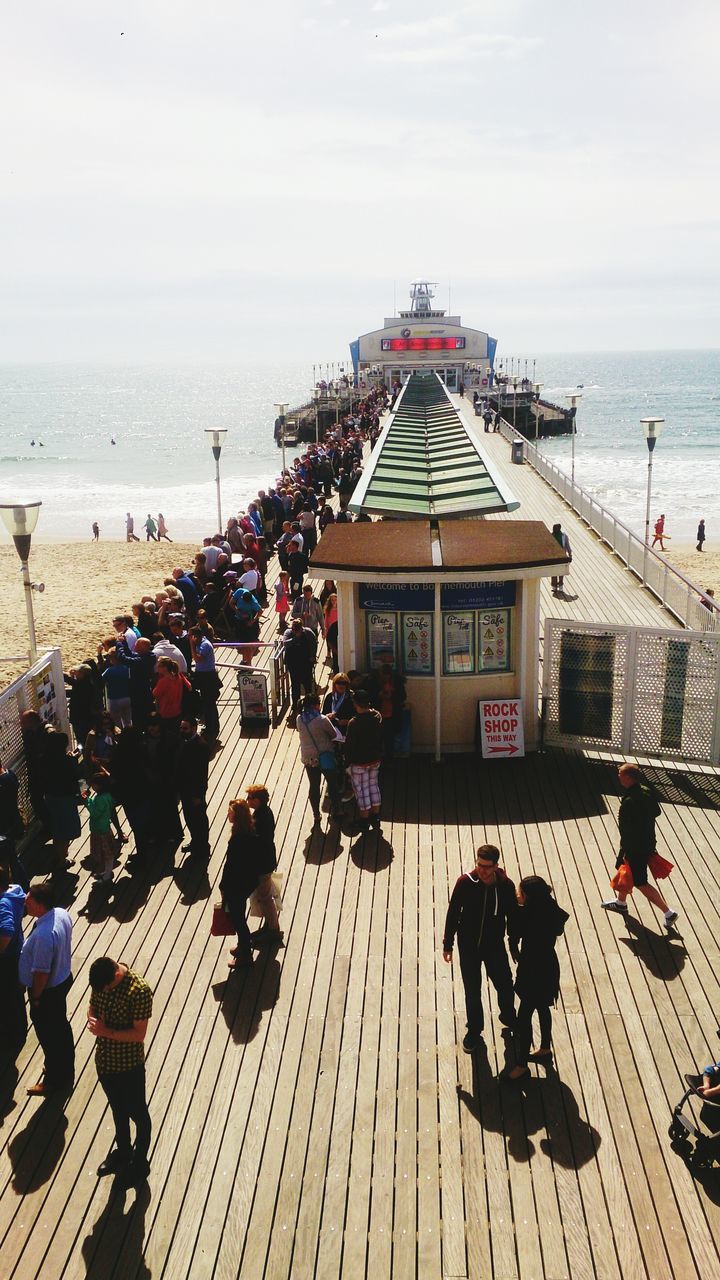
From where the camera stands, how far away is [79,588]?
96.9ft

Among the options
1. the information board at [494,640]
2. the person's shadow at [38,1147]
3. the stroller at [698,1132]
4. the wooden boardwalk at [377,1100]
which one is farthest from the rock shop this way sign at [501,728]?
the person's shadow at [38,1147]

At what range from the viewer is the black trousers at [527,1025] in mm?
5184

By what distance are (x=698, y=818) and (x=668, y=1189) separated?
430 cm

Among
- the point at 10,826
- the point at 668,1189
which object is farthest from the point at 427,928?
the point at 10,826

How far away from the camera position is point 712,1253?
13.8 feet

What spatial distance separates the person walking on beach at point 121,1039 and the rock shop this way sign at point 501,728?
18.0ft

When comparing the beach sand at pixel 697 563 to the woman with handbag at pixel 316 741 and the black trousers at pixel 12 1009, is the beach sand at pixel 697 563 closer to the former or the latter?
the woman with handbag at pixel 316 741

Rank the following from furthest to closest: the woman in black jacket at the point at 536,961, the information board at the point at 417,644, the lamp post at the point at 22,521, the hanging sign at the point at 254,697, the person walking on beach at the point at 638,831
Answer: the hanging sign at the point at 254,697
the information board at the point at 417,644
the lamp post at the point at 22,521
the person walking on beach at the point at 638,831
the woman in black jacket at the point at 536,961

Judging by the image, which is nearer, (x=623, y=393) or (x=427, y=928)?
(x=427, y=928)

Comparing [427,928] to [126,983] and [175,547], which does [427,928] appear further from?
[175,547]

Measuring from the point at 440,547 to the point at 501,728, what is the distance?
6.49ft

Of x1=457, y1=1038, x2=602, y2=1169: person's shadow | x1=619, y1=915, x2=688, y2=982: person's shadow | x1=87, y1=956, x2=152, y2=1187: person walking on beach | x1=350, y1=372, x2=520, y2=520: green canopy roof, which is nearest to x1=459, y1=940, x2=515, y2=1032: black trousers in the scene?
x1=457, y1=1038, x2=602, y2=1169: person's shadow

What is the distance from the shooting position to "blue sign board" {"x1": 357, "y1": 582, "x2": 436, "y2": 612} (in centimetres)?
952

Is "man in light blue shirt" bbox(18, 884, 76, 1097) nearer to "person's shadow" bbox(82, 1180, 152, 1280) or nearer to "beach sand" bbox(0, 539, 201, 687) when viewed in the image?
"person's shadow" bbox(82, 1180, 152, 1280)
